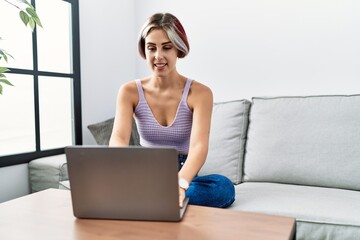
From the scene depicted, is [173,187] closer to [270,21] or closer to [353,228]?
[353,228]

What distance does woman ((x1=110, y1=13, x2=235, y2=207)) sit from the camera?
1166mm

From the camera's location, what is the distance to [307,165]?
5.25ft

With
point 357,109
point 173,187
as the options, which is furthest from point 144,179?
point 357,109

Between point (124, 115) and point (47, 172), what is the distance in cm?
71

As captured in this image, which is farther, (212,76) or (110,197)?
(212,76)

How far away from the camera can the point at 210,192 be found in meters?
1.14

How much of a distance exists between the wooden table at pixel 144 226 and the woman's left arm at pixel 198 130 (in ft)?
0.69

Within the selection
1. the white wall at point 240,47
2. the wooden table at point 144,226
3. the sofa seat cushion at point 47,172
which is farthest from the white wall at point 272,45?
the wooden table at point 144,226

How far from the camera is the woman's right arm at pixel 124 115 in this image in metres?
1.20

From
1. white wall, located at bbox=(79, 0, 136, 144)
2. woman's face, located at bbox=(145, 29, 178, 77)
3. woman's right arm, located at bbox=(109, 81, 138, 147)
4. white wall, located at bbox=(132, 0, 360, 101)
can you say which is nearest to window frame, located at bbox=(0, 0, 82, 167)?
white wall, located at bbox=(79, 0, 136, 144)

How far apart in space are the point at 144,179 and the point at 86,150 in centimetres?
15

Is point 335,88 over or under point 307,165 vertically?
over

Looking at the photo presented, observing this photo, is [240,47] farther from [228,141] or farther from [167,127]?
[167,127]

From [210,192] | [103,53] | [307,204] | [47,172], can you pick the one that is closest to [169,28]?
[210,192]
